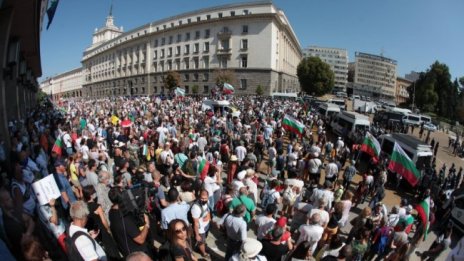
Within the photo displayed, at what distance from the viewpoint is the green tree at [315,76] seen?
210 feet

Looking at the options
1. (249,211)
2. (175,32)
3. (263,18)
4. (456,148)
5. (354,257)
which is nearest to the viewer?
(354,257)

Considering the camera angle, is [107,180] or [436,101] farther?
[436,101]

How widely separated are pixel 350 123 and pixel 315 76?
44582mm

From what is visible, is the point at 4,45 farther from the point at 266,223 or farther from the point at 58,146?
the point at 266,223

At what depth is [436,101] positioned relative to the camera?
214ft

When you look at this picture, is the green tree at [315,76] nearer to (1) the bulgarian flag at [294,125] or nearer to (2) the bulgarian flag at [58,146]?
(1) the bulgarian flag at [294,125]

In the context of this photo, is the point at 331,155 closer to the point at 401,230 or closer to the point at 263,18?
the point at 401,230

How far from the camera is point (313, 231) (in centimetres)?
543

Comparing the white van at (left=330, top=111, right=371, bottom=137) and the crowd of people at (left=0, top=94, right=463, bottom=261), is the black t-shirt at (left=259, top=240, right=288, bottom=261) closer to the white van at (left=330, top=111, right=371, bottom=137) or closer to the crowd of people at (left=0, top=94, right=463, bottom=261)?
the crowd of people at (left=0, top=94, right=463, bottom=261)

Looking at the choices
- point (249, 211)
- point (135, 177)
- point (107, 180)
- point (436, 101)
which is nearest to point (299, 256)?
point (249, 211)

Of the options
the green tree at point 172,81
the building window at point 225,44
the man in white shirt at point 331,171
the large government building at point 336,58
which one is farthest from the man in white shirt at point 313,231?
→ the large government building at point 336,58

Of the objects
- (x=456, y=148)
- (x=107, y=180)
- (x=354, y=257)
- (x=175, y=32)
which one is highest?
(x=175, y=32)

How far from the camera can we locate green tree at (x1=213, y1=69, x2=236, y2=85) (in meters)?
60.2

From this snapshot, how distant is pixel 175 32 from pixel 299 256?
249ft
